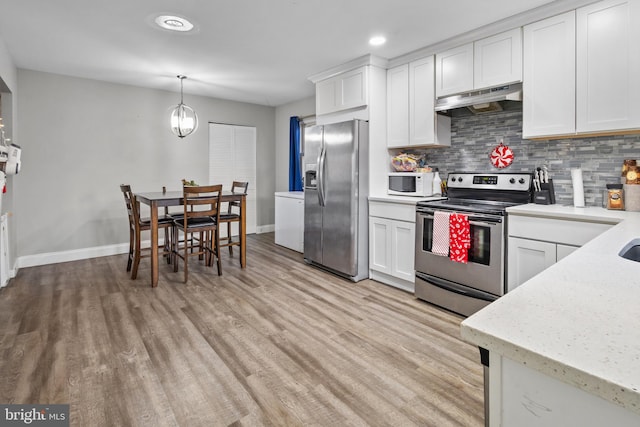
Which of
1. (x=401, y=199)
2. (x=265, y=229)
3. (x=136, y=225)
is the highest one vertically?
(x=401, y=199)

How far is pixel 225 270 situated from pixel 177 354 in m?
1.90

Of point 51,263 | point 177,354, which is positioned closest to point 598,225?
point 177,354

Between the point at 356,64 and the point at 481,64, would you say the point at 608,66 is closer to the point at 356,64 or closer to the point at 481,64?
the point at 481,64

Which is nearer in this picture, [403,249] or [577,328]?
[577,328]

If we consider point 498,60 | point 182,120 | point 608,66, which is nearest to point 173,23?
point 182,120

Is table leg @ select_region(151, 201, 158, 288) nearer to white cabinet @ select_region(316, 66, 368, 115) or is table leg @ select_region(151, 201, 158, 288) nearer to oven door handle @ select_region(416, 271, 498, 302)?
white cabinet @ select_region(316, 66, 368, 115)

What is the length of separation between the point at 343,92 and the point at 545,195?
234 cm

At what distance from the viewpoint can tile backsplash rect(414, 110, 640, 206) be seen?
2.60m

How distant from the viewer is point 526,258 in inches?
99.0

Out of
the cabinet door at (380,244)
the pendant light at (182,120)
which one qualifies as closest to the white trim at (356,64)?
the cabinet door at (380,244)

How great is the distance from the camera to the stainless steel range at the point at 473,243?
264 cm

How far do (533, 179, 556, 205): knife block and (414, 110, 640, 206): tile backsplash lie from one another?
8cm

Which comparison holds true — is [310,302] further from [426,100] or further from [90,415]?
[426,100]

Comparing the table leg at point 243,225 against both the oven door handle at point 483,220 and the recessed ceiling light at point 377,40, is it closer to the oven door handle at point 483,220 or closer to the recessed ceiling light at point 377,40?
the recessed ceiling light at point 377,40
